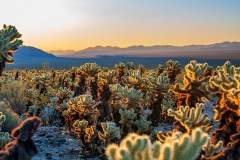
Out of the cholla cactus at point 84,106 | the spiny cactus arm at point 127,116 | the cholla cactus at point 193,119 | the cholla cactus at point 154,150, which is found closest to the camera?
the cholla cactus at point 154,150

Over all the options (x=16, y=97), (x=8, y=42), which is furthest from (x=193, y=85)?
(x=16, y=97)

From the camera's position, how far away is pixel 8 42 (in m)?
6.37

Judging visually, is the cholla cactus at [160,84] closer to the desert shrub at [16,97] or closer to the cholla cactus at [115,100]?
the cholla cactus at [115,100]

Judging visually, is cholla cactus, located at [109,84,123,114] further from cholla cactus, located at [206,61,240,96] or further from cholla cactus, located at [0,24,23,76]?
cholla cactus, located at [206,61,240,96]

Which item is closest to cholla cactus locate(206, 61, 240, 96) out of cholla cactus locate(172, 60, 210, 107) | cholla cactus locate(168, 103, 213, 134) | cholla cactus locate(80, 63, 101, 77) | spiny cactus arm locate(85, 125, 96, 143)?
cholla cactus locate(168, 103, 213, 134)

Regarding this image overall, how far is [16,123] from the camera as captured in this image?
40.3 feet

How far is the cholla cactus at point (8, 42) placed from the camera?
20.6 ft

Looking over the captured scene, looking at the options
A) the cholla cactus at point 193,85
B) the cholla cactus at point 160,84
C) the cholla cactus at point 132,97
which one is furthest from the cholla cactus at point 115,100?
the cholla cactus at point 193,85

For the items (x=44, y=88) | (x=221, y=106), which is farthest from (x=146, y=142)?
(x=44, y=88)

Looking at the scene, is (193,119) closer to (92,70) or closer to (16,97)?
(92,70)

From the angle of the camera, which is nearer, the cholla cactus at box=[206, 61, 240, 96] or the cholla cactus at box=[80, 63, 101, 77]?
the cholla cactus at box=[206, 61, 240, 96]

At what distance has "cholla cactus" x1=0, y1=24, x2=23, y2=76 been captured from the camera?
6.28 m

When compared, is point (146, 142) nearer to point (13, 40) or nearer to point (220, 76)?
point (220, 76)

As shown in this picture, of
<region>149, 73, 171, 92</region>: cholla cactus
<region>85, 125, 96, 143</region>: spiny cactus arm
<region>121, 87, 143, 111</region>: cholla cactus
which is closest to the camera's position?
<region>85, 125, 96, 143</region>: spiny cactus arm
